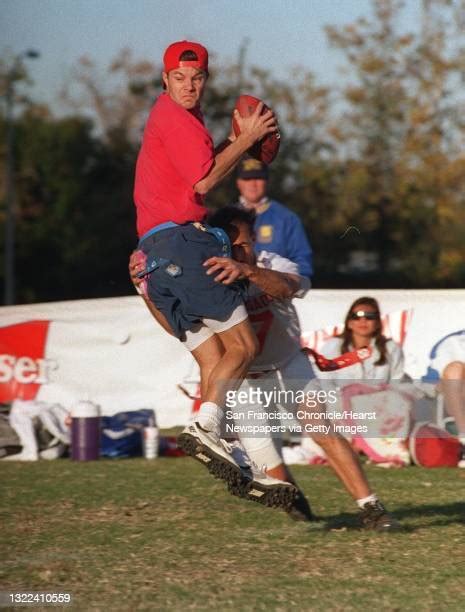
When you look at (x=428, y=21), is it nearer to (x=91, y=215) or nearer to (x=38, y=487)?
(x=91, y=215)

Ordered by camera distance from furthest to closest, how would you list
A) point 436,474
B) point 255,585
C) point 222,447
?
point 436,474, point 222,447, point 255,585

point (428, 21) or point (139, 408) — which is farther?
point (428, 21)

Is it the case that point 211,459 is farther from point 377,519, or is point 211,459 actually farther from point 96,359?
point 96,359

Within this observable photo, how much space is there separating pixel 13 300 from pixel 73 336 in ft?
82.7

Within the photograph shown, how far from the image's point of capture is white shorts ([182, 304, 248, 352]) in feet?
18.3

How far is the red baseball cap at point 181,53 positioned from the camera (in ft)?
18.0

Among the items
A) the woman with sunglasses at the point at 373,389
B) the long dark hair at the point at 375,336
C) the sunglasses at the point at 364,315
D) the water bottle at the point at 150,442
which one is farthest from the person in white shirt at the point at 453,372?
the water bottle at the point at 150,442

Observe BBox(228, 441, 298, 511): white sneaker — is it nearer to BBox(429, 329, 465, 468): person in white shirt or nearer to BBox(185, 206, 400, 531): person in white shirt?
BBox(185, 206, 400, 531): person in white shirt

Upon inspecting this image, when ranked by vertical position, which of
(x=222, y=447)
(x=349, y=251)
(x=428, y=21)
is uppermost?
(x=428, y=21)

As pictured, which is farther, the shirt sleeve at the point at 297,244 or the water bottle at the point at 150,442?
the water bottle at the point at 150,442

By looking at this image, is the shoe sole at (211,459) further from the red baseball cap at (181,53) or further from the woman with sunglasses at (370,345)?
the woman with sunglasses at (370,345)

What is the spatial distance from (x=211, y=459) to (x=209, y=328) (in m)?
0.68

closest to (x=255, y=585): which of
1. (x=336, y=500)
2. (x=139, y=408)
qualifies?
(x=336, y=500)

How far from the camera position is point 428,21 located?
2884 cm
